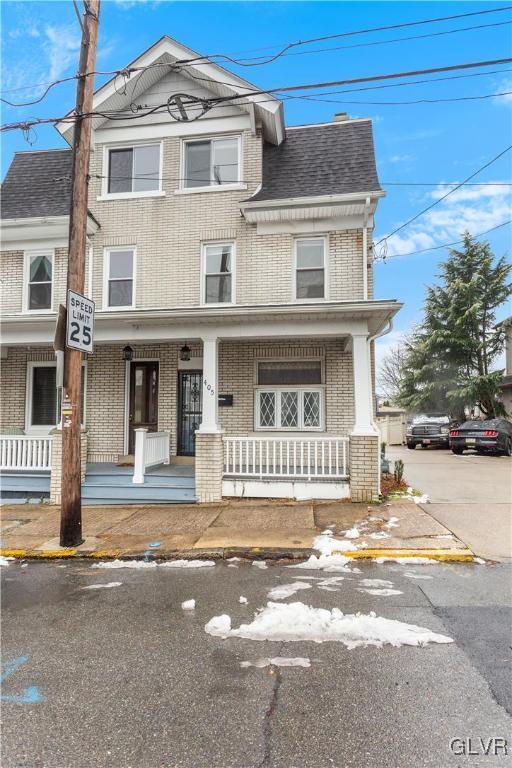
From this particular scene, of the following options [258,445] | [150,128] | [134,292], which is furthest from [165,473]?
[150,128]

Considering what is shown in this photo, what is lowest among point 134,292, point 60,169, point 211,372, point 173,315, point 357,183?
point 211,372

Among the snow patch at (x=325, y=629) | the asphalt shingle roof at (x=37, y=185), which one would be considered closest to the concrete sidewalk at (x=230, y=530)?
the snow patch at (x=325, y=629)

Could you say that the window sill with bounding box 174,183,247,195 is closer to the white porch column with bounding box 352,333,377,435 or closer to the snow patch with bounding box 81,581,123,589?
the white porch column with bounding box 352,333,377,435

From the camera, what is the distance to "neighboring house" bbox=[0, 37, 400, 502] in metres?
9.23

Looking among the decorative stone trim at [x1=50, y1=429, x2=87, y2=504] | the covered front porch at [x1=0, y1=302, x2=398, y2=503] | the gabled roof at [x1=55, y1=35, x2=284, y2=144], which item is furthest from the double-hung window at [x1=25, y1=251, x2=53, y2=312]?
the decorative stone trim at [x1=50, y1=429, x2=87, y2=504]

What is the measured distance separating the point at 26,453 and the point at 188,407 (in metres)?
3.57

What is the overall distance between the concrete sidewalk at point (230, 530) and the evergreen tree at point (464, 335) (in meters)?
15.7

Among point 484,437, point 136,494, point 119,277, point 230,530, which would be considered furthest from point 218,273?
point 484,437

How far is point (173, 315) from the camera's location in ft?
26.9

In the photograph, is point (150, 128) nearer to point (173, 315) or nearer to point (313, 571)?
point (173, 315)

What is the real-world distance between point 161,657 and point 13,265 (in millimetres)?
10541

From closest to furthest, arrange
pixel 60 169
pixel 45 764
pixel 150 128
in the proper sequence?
1. pixel 45 764
2. pixel 150 128
3. pixel 60 169

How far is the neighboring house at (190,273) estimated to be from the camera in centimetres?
923

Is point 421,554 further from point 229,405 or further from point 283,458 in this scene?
point 229,405
